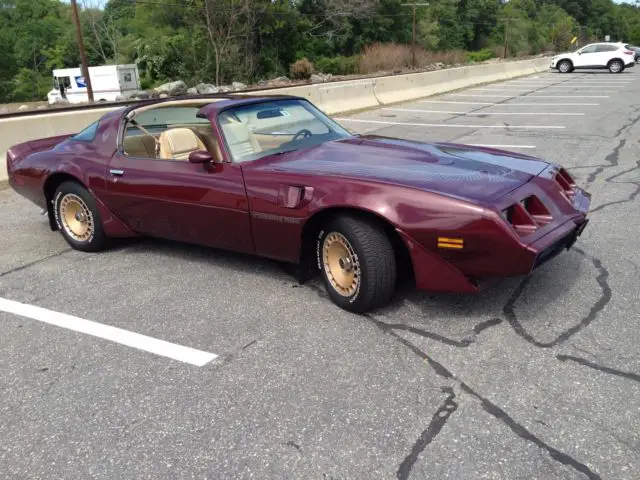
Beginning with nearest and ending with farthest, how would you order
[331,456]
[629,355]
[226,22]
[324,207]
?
[331,456] → [629,355] → [324,207] → [226,22]

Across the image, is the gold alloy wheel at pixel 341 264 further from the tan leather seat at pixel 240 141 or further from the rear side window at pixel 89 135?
the rear side window at pixel 89 135

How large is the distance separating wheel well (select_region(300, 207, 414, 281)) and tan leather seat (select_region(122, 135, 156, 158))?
1830 mm

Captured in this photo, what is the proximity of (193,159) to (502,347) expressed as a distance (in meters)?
2.41

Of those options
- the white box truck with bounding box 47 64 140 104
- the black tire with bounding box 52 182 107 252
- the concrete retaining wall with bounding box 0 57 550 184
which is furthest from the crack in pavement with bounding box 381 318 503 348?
the white box truck with bounding box 47 64 140 104

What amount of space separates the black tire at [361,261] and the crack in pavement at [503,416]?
0.22 metres

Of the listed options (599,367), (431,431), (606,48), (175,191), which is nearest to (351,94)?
(175,191)

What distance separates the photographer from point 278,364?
3250 millimetres

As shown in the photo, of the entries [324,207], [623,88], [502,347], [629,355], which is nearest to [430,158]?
[324,207]

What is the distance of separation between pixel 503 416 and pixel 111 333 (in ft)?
7.73

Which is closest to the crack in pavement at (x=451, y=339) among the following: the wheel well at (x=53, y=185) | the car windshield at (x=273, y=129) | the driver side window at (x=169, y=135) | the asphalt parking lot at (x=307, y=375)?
the asphalt parking lot at (x=307, y=375)

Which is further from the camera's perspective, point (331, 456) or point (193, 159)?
point (193, 159)

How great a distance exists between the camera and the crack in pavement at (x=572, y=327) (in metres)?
3.40

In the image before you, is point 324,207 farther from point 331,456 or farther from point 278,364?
point 331,456

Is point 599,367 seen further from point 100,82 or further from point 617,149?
point 100,82
